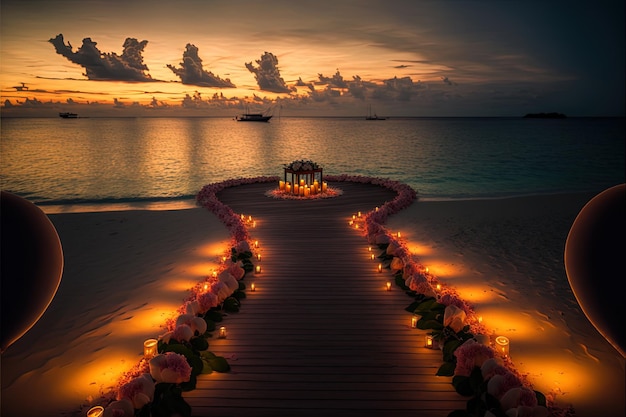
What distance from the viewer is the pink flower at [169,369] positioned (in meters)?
5.61

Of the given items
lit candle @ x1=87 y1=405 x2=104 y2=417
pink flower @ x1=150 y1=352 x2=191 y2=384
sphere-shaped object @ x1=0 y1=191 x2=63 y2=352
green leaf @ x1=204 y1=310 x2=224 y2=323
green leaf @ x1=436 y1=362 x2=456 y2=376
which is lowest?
green leaf @ x1=204 y1=310 x2=224 y2=323

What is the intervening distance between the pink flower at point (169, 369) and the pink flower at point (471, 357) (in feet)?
12.6

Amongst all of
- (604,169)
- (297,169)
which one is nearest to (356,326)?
(297,169)

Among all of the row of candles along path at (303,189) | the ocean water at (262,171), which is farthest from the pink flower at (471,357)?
the ocean water at (262,171)

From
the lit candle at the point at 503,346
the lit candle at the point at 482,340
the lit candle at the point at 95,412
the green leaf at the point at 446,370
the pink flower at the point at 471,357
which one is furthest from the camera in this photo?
the lit candle at the point at 503,346

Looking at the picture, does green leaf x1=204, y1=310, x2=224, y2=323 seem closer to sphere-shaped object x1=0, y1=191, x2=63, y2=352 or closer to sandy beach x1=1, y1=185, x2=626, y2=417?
sandy beach x1=1, y1=185, x2=626, y2=417

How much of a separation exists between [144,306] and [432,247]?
360 inches

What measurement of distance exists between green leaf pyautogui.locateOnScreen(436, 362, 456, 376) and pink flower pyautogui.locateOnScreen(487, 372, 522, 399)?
0.91 metres

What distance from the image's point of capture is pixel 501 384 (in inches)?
205

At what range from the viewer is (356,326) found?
307 inches

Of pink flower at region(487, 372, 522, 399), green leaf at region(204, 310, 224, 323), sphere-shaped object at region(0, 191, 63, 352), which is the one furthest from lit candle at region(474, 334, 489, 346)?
sphere-shaped object at region(0, 191, 63, 352)

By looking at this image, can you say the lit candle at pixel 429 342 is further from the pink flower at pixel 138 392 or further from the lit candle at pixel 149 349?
the lit candle at pixel 149 349

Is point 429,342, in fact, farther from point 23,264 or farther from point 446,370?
point 23,264

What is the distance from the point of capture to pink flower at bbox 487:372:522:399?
5.19 meters
